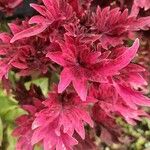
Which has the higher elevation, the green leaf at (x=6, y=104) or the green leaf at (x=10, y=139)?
the green leaf at (x=6, y=104)

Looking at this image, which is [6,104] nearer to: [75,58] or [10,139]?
[10,139]

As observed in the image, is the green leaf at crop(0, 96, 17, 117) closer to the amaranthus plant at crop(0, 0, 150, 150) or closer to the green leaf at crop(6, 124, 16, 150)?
the green leaf at crop(6, 124, 16, 150)

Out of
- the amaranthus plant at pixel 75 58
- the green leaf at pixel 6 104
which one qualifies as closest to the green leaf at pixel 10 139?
the green leaf at pixel 6 104

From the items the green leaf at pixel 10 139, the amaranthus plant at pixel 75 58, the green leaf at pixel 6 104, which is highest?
the amaranthus plant at pixel 75 58

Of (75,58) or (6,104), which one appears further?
(6,104)

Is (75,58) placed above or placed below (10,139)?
above

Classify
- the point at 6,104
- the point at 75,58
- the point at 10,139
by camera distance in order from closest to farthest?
the point at 75,58
the point at 10,139
the point at 6,104

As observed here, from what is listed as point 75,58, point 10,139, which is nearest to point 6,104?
point 10,139

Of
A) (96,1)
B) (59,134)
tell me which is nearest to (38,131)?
(59,134)

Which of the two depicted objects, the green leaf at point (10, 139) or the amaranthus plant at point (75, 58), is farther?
the green leaf at point (10, 139)

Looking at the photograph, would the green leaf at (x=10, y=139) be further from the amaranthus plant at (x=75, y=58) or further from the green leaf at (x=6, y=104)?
the amaranthus plant at (x=75, y=58)

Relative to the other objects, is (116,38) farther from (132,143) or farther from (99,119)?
(132,143)
